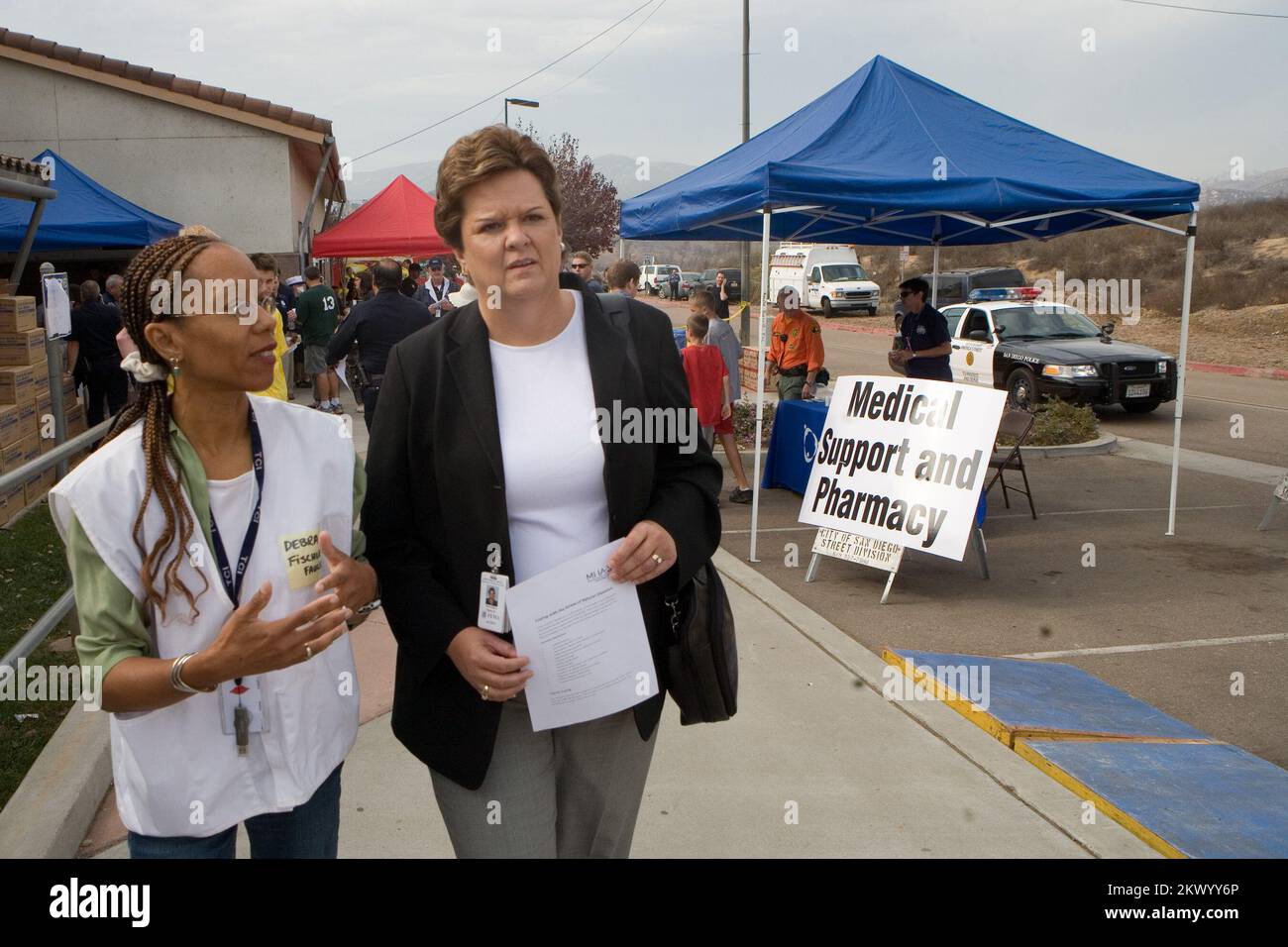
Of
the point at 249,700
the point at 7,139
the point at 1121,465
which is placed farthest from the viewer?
the point at 7,139

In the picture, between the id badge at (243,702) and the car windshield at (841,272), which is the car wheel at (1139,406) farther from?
the car windshield at (841,272)

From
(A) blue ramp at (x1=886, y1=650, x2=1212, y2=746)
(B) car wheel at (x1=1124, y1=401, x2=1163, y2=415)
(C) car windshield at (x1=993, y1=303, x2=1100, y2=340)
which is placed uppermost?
(C) car windshield at (x1=993, y1=303, x2=1100, y2=340)

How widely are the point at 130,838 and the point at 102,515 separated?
61 cm

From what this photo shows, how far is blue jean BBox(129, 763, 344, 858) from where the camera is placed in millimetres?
1916

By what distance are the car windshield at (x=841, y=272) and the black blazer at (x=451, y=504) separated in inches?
1562

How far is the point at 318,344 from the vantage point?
14805 mm

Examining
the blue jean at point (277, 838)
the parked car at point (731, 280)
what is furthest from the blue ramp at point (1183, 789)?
the parked car at point (731, 280)

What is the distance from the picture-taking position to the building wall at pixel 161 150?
54.8ft

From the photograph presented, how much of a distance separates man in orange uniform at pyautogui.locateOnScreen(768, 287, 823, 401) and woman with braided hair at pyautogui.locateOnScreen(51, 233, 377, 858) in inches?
367

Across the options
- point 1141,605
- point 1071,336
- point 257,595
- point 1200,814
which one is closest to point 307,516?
point 257,595

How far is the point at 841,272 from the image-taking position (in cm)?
4097

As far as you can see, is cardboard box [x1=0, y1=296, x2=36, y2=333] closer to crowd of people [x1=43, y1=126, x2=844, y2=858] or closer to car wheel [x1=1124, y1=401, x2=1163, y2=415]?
crowd of people [x1=43, y1=126, x2=844, y2=858]

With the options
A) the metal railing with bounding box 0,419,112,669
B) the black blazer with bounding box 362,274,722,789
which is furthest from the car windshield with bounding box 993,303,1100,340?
the black blazer with bounding box 362,274,722,789

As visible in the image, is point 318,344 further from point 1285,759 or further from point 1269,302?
point 1269,302
